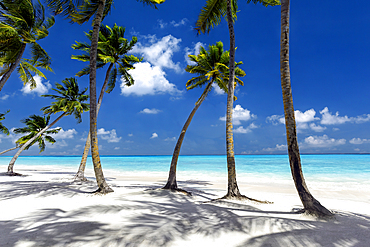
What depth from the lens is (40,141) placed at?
2262 centimetres

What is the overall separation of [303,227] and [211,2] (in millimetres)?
10396

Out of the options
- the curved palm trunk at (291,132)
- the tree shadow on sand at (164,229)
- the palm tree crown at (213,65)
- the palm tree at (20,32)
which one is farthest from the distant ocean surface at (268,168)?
the palm tree at (20,32)

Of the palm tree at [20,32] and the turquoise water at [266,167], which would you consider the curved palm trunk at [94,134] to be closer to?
the palm tree at [20,32]

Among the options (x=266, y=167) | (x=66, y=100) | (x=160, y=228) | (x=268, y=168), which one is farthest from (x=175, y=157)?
(x=266, y=167)

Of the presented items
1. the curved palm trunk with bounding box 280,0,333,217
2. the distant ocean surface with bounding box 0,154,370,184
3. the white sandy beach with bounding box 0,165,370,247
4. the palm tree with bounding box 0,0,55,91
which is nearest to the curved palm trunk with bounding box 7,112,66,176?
the palm tree with bounding box 0,0,55,91

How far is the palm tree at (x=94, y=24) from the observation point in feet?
26.4

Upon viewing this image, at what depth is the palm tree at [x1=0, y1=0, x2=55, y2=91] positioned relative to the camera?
9648 mm

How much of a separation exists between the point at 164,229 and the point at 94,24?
8580 millimetres

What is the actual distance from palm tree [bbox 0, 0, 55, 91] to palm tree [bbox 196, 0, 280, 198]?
921cm

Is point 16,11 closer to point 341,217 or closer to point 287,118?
point 287,118

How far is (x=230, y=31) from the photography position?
839 centimetres

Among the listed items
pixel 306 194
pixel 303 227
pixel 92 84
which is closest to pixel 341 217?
pixel 306 194

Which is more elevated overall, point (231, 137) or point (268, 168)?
point (231, 137)

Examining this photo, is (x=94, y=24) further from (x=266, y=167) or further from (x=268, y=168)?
(x=266, y=167)
